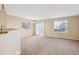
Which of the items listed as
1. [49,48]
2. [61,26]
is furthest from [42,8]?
[61,26]

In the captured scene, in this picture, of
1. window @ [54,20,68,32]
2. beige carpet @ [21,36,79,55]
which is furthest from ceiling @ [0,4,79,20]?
window @ [54,20,68,32]

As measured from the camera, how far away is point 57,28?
916cm

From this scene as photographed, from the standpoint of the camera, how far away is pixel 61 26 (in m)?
8.90

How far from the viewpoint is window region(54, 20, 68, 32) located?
8.46m

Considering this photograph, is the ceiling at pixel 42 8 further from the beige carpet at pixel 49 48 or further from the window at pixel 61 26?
the window at pixel 61 26

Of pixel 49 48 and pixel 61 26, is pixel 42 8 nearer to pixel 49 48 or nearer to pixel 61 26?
pixel 49 48

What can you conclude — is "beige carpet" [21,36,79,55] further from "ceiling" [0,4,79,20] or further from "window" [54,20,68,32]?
"window" [54,20,68,32]

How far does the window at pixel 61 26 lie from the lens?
27.8 ft

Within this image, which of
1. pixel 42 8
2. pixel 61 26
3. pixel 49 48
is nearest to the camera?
pixel 49 48

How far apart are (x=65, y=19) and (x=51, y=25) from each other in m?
1.71

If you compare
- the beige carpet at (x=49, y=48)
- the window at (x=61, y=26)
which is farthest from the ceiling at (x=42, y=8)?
the window at (x=61, y=26)

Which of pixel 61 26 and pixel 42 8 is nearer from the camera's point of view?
pixel 42 8

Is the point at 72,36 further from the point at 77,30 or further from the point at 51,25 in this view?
the point at 51,25

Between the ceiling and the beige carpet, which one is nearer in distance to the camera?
the beige carpet
